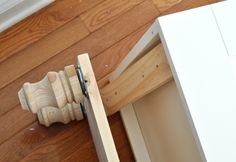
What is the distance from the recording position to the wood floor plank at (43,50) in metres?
0.98

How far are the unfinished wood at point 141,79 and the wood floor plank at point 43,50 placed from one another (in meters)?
0.36

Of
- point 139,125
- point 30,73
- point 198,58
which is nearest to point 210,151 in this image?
point 198,58

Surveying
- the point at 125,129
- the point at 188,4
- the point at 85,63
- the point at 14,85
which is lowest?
the point at 125,129

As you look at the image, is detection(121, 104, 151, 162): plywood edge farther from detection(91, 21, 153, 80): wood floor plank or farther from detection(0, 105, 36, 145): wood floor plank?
detection(0, 105, 36, 145): wood floor plank

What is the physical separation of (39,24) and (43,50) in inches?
3.6

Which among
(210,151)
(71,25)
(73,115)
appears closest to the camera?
(210,151)

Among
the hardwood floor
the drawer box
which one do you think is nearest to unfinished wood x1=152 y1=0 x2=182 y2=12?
the hardwood floor

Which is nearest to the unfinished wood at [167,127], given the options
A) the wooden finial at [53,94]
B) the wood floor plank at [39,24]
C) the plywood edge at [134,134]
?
the plywood edge at [134,134]

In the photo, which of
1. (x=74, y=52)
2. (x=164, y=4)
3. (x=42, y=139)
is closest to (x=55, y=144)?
(x=42, y=139)

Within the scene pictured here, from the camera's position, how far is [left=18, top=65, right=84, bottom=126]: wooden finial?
671 millimetres

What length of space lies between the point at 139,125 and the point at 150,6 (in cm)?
44

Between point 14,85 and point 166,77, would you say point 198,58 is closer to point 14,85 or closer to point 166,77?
point 166,77

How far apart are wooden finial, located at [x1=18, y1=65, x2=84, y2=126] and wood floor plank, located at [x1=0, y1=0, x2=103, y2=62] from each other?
0.29m

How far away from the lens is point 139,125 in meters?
0.89
